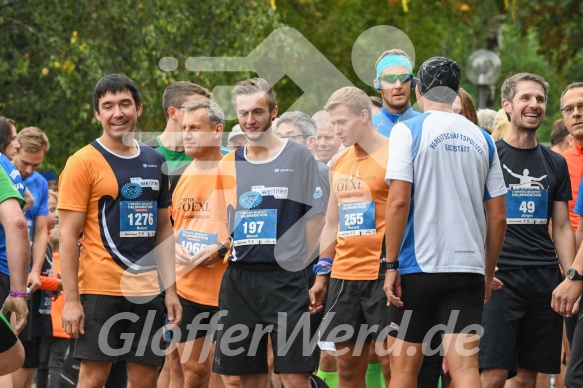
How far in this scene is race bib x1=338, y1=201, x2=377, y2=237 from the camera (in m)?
7.91

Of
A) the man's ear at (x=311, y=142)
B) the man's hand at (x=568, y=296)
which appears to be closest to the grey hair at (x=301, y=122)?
the man's ear at (x=311, y=142)

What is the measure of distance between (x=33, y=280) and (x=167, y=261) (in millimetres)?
2583

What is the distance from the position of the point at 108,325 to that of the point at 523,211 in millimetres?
3045

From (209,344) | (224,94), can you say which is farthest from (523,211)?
(224,94)

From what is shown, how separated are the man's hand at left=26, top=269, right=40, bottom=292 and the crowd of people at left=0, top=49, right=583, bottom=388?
910mm

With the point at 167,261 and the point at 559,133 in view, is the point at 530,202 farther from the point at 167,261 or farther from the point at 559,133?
the point at 167,261

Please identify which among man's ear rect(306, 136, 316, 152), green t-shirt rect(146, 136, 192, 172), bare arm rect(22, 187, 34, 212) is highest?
man's ear rect(306, 136, 316, 152)

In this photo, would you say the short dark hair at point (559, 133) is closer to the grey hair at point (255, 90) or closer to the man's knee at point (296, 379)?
the grey hair at point (255, 90)

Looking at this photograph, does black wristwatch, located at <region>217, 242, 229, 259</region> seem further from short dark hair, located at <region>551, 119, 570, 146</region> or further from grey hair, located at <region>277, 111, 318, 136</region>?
short dark hair, located at <region>551, 119, 570, 146</region>

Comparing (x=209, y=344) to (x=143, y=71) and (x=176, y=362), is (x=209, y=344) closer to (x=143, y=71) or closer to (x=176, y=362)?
(x=176, y=362)

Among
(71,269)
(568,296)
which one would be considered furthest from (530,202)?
(71,269)

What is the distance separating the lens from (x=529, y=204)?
316 inches

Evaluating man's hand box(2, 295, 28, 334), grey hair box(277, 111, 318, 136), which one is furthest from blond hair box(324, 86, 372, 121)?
man's hand box(2, 295, 28, 334)

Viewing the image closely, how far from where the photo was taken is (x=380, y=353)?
8156 millimetres
